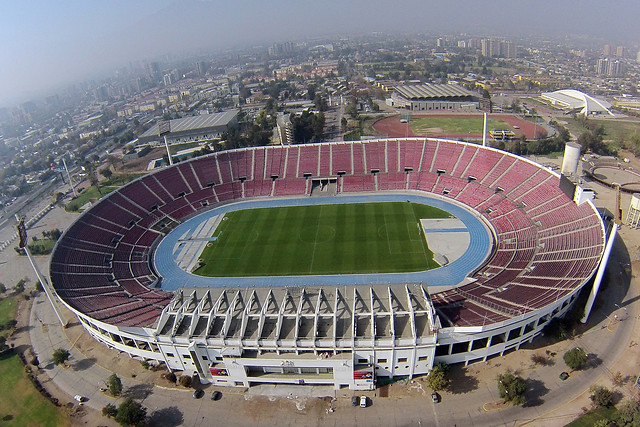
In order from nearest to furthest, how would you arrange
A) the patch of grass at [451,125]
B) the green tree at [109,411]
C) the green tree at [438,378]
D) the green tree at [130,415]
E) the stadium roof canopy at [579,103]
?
1. the green tree at [130,415]
2. the green tree at [438,378]
3. the green tree at [109,411]
4. the patch of grass at [451,125]
5. the stadium roof canopy at [579,103]

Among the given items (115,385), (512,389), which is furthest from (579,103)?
(115,385)

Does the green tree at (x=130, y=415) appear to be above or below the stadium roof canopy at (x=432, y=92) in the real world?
below

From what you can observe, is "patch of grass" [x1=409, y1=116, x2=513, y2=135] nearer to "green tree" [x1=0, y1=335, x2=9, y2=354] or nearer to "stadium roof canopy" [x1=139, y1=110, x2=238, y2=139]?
"stadium roof canopy" [x1=139, y1=110, x2=238, y2=139]

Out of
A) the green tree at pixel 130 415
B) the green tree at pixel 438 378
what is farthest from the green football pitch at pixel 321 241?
the green tree at pixel 130 415

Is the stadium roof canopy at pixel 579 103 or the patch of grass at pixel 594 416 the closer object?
the patch of grass at pixel 594 416

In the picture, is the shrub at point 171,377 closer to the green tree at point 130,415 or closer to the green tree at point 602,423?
the green tree at point 130,415

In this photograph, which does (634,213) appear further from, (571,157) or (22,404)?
(22,404)

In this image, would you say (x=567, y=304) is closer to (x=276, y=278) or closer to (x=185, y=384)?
(x=276, y=278)
